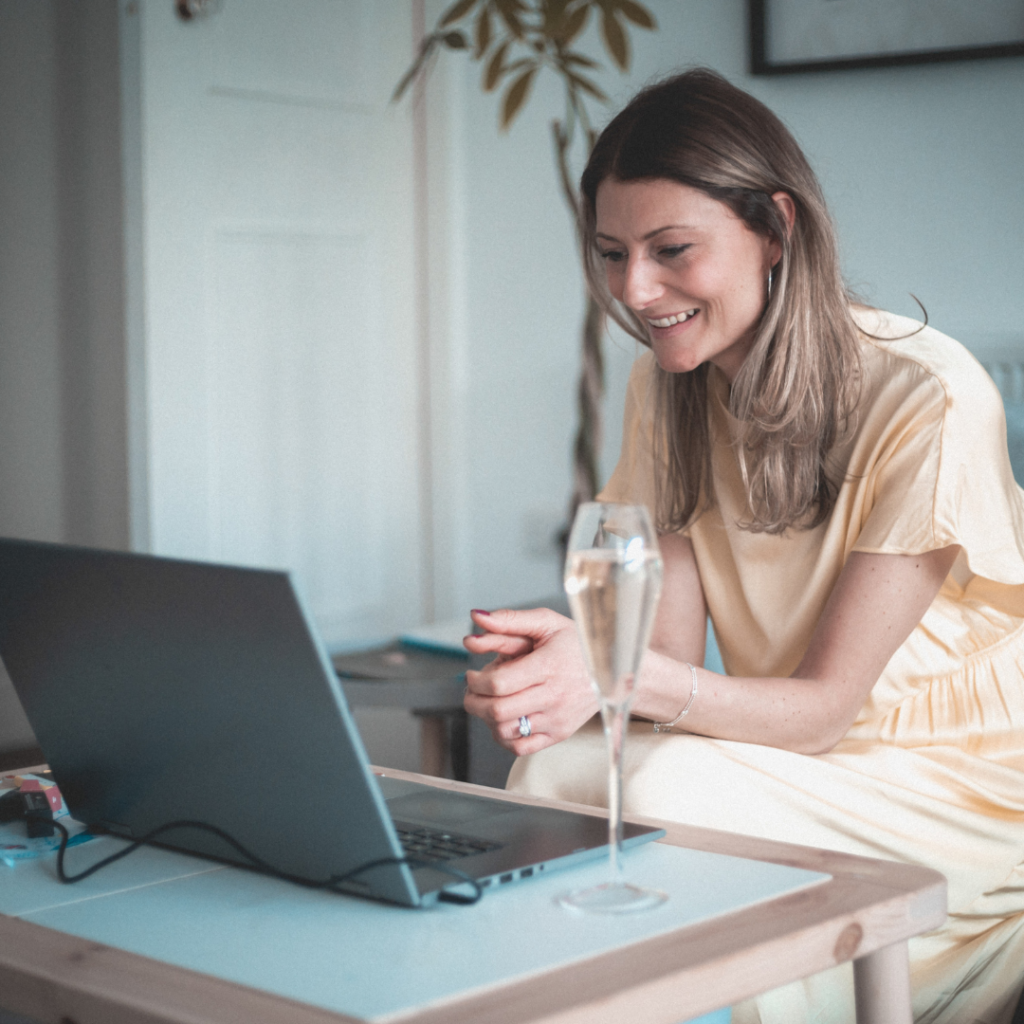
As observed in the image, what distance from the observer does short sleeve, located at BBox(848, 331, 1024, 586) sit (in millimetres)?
1228

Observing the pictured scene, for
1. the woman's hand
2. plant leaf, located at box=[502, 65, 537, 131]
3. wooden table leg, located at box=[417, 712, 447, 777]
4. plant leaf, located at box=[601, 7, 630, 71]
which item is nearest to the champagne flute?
the woman's hand

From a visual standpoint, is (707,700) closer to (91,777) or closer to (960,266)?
(91,777)

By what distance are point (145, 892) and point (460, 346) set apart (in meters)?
2.71

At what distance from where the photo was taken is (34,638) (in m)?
0.82

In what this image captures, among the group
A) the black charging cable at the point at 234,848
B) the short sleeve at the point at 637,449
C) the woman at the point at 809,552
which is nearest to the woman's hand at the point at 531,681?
the woman at the point at 809,552

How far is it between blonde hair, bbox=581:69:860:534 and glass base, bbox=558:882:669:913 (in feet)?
2.22

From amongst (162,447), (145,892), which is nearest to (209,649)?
(145,892)

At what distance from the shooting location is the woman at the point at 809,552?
3.76 feet

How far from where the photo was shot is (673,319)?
1.33 meters

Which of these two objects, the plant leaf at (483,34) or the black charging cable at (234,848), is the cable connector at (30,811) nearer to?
the black charging cable at (234,848)

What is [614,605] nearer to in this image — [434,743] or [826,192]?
[434,743]

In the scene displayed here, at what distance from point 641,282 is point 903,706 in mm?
478

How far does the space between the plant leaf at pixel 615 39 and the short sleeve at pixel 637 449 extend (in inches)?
40.9

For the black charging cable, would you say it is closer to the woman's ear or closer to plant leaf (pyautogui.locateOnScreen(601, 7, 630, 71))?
the woman's ear
